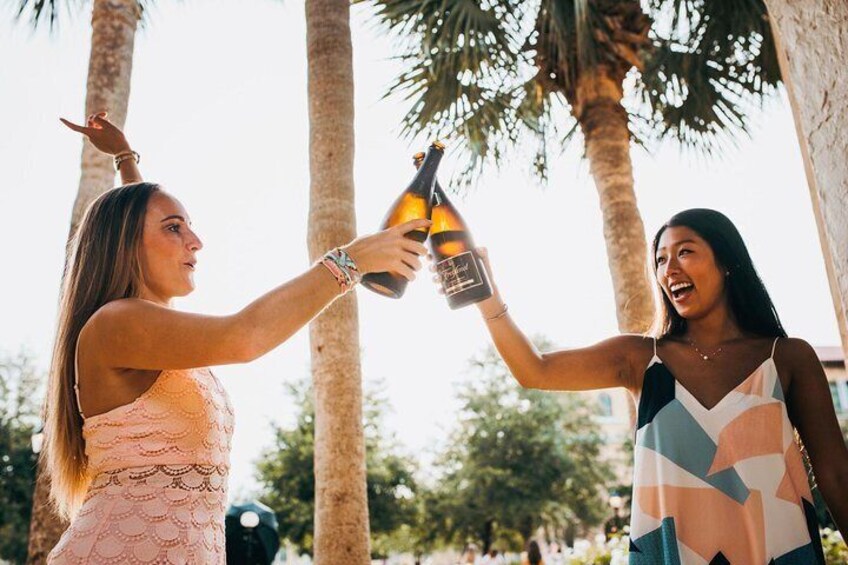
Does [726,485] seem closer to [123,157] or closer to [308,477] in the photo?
[123,157]

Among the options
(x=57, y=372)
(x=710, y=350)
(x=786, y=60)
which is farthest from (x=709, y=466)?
(x=57, y=372)

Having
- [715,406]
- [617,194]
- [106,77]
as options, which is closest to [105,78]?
[106,77]

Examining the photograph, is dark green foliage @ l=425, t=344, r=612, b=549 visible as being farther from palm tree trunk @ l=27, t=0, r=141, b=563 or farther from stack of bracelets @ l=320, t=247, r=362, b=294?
stack of bracelets @ l=320, t=247, r=362, b=294

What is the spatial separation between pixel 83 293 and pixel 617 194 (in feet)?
16.3

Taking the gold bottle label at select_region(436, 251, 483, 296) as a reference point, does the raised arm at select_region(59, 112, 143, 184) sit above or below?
above

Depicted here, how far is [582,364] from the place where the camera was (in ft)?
6.57

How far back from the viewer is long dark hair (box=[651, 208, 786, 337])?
196 centimetres

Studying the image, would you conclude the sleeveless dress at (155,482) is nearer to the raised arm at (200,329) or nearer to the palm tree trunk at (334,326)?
the raised arm at (200,329)

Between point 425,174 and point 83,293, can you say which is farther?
point 425,174

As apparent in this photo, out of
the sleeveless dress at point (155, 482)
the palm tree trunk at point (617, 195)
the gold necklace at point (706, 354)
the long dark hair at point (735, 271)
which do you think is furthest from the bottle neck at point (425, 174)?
the palm tree trunk at point (617, 195)

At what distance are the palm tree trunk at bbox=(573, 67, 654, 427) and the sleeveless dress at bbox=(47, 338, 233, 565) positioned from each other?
13.1ft

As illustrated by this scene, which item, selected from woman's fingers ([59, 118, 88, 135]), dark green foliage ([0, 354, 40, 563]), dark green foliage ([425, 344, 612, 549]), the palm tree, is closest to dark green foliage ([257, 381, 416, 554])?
dark green foliage ([425, 344, 612, 549])

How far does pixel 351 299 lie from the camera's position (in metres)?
4.22

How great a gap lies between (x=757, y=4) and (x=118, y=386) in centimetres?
710
